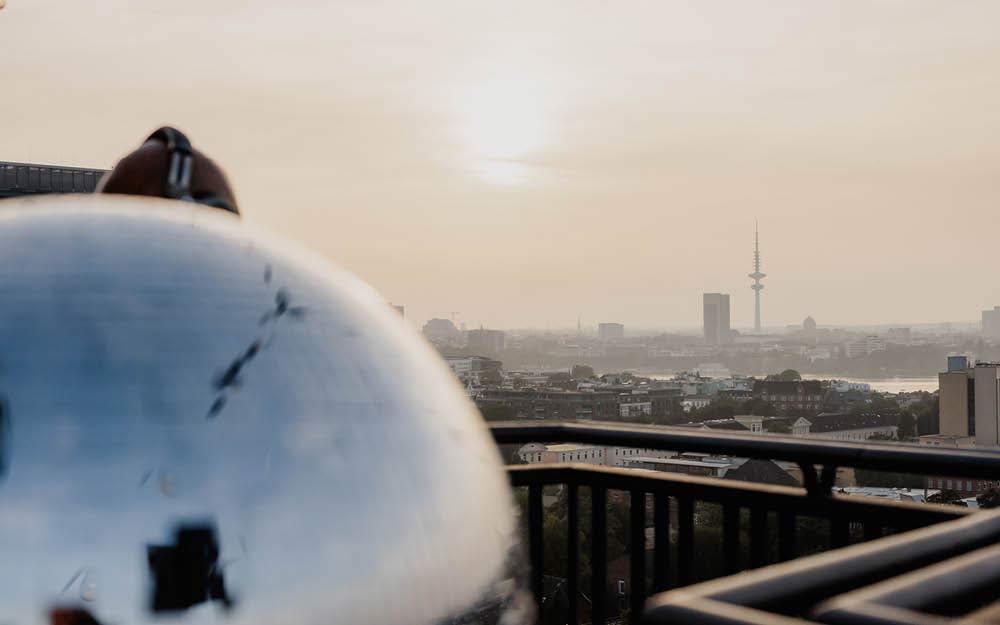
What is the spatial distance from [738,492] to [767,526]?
0.15 meters

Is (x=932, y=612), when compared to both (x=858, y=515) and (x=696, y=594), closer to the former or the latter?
(x=696, y=594)

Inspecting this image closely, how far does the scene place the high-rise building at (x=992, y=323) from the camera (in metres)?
184

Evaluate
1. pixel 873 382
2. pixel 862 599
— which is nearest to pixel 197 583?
pixel 862 599

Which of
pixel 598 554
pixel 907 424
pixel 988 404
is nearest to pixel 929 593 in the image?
pixel 598 554

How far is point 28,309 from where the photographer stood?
1636mm

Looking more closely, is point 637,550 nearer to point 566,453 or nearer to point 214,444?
point 214,444

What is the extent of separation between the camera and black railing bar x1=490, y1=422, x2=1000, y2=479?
9.41 feet

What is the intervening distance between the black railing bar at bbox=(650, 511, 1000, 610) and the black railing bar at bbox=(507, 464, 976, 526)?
3.66ft

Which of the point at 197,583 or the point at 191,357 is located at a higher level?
the point at 191,357

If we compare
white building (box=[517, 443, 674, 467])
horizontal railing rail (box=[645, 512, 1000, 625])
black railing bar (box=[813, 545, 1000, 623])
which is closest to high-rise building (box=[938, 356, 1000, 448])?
white building (box=[517, 443, 674, 467])

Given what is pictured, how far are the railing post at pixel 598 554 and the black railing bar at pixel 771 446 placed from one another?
0.70 ft

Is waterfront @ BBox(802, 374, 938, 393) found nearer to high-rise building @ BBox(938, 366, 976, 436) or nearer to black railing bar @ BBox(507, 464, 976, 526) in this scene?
high-rise building @ BBox(938, 366, 976, 436)

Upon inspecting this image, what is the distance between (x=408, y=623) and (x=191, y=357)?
49 centimetres

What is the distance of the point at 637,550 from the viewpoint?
3.84 m
